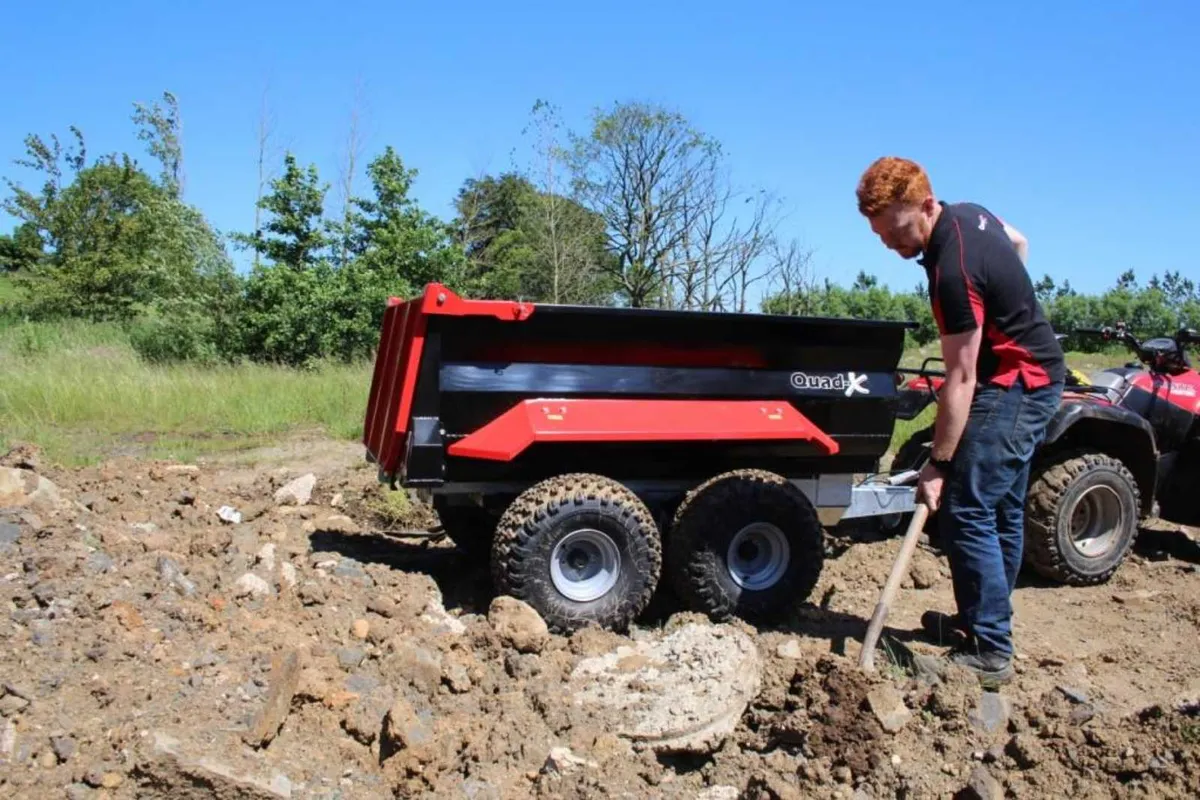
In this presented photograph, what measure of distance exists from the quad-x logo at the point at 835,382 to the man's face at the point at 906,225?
997 millimetres

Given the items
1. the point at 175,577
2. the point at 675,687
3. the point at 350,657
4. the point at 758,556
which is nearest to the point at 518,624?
the point at 350,657

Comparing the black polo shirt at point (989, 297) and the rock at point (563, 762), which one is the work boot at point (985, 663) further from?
the rock at point (563, 762)

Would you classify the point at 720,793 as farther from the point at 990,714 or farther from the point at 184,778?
the point at 184,778

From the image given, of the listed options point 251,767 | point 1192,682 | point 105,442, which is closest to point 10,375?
point 105,442

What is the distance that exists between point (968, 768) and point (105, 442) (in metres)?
8.10

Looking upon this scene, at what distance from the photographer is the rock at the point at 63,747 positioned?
9.93ft

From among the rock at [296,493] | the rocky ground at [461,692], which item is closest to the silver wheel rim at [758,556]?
the rocky ground at [461,692]

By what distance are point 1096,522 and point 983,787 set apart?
133 inches

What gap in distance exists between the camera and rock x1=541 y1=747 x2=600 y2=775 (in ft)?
10.9

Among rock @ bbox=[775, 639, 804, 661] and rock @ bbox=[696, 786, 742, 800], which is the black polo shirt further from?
rock @ bbox=[696, 786, 742, 800]

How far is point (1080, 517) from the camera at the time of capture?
5.89m

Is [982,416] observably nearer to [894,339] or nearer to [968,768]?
[894,339]

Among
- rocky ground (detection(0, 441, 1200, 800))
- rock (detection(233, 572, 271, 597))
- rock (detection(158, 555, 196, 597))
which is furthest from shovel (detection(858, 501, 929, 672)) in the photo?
rock (detection(158, 555, 196, 597))

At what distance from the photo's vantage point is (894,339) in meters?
5.12
